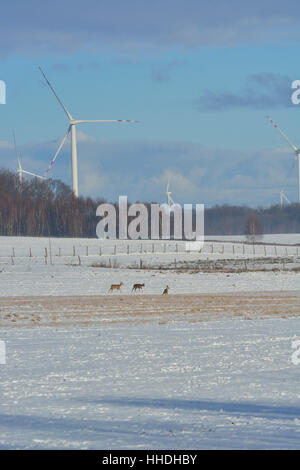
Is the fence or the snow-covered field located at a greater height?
the fence

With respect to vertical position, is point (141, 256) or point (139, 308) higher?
point (141, 256)

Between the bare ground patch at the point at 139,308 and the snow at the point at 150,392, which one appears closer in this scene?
the snow at the point at 150,392

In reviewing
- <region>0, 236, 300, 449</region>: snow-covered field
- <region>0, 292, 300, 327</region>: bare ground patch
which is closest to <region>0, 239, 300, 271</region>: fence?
<region>0, 292, 300, 327</region>: bare ground patch

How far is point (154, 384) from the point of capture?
14.9 m

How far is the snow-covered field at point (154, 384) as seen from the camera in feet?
36.4

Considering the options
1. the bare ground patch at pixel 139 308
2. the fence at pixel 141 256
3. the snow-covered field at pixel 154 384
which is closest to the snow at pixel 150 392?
the snow-covered field at pixel 154 384

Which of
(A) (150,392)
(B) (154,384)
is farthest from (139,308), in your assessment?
(A) (150,392)

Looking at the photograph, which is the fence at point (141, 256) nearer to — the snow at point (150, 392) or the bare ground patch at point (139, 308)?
the bare ground patch at point (139, 308)

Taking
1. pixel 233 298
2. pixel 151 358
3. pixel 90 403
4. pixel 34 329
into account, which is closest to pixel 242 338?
pixel 151 358

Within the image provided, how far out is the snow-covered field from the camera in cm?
1111

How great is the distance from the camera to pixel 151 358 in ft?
59.3

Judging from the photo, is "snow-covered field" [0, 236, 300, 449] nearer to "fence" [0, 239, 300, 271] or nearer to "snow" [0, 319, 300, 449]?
"snow" [0, 319, 300, 449]

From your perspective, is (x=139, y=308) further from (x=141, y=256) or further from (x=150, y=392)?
(x=141, y=256)
